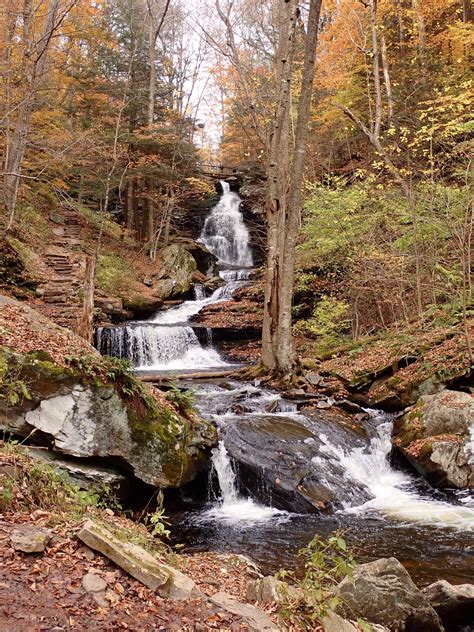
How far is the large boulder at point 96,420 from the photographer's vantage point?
5422 millimetres

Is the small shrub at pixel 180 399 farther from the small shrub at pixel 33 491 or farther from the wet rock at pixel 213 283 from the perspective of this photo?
the wet rock at pixel 213 283

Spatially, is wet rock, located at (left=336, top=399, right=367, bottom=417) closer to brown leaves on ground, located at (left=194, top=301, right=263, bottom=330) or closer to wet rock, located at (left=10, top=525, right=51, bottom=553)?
brown leaves on ground, located at (left=194, top=301, right=263, bottom=330)

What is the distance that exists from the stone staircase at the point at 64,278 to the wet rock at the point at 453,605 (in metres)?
11.0

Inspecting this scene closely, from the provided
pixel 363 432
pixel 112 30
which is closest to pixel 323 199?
pixel 363 432

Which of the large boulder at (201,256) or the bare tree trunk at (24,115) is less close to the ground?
the bare tree trunk at (24,115)

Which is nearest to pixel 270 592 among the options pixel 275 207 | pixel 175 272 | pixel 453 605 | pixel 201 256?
pixel 453 605

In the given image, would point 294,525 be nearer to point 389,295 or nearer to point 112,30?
point 389,295

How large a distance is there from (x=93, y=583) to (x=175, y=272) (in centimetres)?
1846

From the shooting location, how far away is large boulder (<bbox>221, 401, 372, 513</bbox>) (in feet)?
23.2

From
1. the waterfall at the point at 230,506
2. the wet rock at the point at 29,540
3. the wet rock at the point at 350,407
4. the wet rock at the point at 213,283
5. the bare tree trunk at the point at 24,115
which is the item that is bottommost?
the waterfall at the point at 230,506

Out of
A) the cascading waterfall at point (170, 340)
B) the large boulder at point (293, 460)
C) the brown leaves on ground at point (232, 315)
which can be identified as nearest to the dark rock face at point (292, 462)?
the large boulder at point (293, 460)

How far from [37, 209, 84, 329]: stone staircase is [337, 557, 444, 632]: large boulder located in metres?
10.7

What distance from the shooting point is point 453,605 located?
409 cm

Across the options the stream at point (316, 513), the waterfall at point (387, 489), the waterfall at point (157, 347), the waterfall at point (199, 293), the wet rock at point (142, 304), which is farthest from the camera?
A: the waterfall at point (199, 293)
